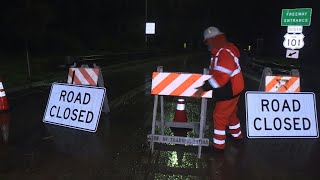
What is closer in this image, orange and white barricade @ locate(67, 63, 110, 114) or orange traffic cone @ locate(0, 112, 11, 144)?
orange traffic cone @ locate(0, 112, 11, 144)

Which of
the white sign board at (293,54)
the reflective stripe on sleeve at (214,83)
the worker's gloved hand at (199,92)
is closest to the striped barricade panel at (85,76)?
the worker's gloved hand at (199,92)

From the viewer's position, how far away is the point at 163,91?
19.1 ft

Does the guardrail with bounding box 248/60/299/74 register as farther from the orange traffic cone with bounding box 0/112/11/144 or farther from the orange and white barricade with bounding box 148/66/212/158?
the orange traffic cone with bounding box 0/112/11/144

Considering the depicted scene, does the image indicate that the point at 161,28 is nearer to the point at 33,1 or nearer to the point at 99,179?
the point at 33,1

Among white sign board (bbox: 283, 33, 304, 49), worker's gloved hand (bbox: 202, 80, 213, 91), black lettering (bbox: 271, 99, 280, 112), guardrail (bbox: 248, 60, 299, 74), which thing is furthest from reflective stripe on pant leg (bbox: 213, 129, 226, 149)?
white sign board (bbox: 283, 33, 304, 49)

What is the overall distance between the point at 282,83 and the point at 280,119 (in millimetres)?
944

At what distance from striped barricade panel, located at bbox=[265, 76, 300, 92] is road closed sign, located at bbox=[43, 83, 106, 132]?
10.9 feet

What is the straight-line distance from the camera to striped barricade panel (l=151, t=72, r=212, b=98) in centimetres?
573

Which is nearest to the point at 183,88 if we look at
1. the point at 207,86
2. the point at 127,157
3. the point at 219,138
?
the point at 207,86

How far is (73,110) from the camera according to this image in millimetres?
7191

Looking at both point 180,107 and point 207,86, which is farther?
point 180,107

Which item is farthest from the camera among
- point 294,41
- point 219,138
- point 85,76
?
point 294,41

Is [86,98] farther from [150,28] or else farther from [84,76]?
[150,28]

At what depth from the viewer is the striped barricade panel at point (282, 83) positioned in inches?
282
